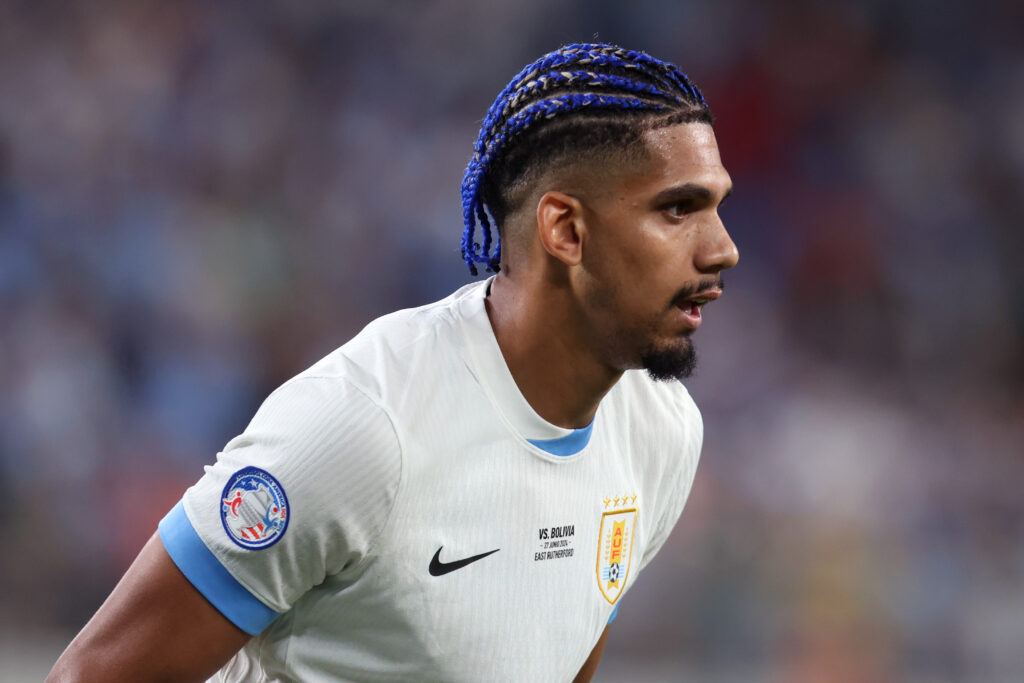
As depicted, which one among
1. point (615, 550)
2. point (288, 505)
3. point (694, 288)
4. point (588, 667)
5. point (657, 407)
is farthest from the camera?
point (588, 667)

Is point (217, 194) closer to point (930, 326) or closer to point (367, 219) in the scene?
point (367, 219)

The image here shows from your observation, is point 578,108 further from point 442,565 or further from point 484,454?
point 442,565

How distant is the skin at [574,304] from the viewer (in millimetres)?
1790

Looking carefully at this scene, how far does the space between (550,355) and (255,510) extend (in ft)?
2.05

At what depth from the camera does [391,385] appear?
1916 mm

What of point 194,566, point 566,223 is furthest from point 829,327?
point 194,566

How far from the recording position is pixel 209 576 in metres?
1.79

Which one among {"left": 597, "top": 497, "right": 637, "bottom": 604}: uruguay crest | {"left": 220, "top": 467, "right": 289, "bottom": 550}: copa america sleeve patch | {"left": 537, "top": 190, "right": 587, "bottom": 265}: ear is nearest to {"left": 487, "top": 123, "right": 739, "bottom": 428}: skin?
{"left": 537, "top": 190, "right": 587, "bottom": 265}: ear

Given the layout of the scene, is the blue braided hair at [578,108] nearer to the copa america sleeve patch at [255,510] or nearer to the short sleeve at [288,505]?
the short sleeve at [288,505]

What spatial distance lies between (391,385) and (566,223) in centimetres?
44

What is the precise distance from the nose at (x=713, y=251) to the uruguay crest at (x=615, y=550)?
1.84 ft

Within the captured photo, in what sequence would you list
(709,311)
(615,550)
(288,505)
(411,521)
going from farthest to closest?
(709,311), (615,550), (411,521), (288,505)

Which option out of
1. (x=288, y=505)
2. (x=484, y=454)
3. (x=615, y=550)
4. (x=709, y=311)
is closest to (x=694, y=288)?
(x=484, y=454)

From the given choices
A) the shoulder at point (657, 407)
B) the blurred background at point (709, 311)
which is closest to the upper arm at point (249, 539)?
the shoulder at point (657, 407)
